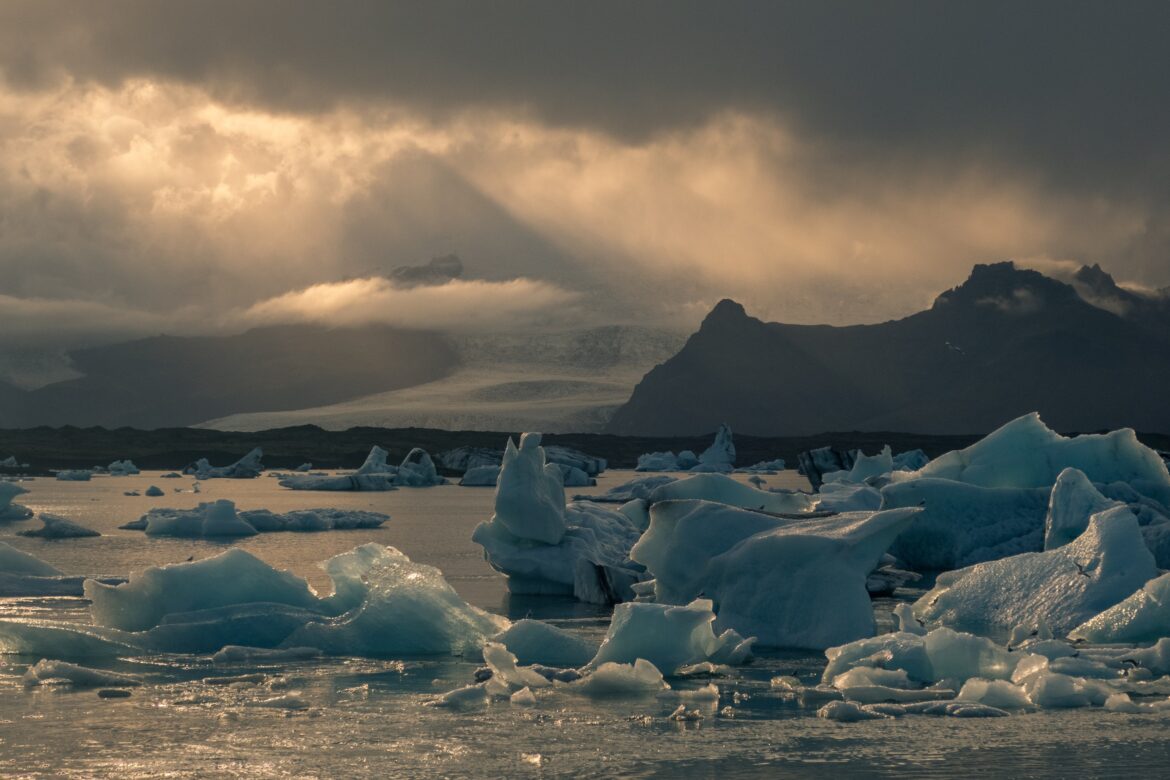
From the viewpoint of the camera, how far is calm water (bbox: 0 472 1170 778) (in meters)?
8.34

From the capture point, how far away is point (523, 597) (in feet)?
59.8

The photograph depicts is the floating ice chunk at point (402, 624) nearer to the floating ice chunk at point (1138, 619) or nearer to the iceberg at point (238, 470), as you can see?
the floating ice chunk at point (1138, 619)

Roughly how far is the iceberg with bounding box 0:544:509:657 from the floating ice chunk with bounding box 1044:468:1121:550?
7.98 meters

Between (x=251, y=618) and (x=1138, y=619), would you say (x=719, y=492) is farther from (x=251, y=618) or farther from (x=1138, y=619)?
(x=251, y=618)

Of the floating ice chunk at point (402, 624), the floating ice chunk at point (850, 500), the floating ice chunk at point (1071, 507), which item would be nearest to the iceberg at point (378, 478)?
the floating ice chunk at point (850, 500)

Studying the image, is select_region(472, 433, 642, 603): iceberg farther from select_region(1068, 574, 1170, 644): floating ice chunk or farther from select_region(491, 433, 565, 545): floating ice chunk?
select_region(1068, 574, 1170, 644): floating ice chunk

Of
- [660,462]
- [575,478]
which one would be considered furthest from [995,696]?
[660,462]

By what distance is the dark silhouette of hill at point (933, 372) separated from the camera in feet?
525

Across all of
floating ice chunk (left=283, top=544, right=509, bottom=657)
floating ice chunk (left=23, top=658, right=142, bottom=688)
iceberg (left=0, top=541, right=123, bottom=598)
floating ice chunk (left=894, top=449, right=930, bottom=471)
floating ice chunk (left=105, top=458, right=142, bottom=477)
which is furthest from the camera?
floating ice chunk (left=105, top=458, right=142, bottom=477)

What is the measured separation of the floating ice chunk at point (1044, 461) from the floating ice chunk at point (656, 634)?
12.5 metres

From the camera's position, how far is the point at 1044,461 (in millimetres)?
23547

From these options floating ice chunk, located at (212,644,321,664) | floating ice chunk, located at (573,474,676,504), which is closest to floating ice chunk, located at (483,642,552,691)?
floating ice chunk, located at (212,644,321,664)

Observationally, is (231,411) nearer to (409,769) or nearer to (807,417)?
(807,417)

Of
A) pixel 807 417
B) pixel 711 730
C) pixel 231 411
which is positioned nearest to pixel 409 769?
pixel 711 730
